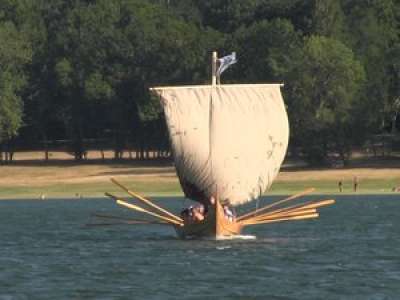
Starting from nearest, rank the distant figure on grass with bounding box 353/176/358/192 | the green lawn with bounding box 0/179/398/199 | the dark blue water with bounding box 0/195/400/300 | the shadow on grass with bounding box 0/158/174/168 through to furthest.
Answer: the dark blue water with bounding box 0/195/400/300, the distant figure on grass with bounding box 353/176/358/192, the green lawn with bounding box 0/179/398/199, the shadow on grass with bounding box 0/158/174/168

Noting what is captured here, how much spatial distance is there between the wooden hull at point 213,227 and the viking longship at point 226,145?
3.5 inches

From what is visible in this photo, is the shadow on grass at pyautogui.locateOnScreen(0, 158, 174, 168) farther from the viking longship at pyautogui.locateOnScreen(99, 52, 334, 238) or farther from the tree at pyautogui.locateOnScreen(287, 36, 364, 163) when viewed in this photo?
the viking longship at pyautogui.locateOnScreen(99, 52, 334, 238)

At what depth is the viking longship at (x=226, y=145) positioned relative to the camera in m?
67.6

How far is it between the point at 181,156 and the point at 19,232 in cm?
1350

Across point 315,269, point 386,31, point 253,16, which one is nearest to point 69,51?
point 253,16

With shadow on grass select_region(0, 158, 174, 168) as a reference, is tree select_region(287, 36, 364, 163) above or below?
above

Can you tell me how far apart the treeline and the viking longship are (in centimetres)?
6651

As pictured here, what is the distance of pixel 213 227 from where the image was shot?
65062mm

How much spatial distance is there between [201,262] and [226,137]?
14.0 m

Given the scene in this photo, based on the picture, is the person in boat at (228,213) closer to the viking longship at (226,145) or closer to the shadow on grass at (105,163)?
the viking longship at (226,145)

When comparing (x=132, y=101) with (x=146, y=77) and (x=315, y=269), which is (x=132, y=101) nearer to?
(x=146, y=77)

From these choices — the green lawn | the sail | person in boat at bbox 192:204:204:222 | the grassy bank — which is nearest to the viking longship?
the sail

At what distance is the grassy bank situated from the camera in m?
125

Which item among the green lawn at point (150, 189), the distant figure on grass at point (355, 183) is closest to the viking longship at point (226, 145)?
the green lawn at point (150, 189)
